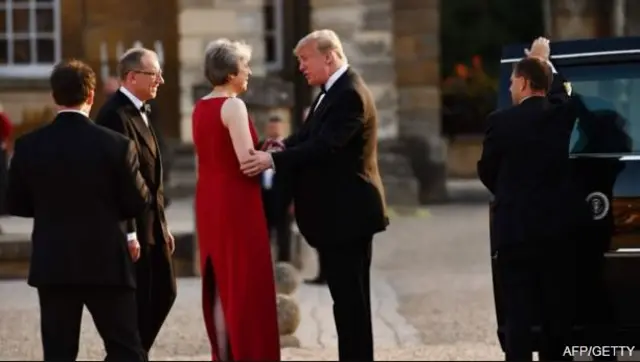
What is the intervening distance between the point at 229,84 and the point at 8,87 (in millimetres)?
14619

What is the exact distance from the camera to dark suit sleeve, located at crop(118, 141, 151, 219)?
7.04 meters

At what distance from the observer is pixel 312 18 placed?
21.3m

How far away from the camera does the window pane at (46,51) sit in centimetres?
2245

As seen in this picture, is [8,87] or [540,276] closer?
[540,276]

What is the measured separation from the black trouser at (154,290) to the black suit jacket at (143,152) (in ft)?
0.30

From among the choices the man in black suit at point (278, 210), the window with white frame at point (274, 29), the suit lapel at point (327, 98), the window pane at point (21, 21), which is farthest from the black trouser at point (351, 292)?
the window pane at point (21, 21)

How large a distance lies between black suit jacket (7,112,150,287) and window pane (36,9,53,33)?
15745mm

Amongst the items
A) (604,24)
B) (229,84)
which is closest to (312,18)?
(604,24)

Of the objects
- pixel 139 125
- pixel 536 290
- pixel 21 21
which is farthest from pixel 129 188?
pixel 21 21

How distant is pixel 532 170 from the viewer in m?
7.44

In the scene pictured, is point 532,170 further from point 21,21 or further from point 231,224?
point 21,21

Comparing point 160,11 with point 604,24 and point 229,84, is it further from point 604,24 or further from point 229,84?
point 229,84

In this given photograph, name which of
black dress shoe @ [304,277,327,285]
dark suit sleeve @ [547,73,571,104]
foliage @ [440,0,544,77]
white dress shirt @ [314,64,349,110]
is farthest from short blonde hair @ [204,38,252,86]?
foliage @ [440,0,544,77]

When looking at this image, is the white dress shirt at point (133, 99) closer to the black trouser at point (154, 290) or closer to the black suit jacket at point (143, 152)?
the black suit jacket at point (143, 152)
